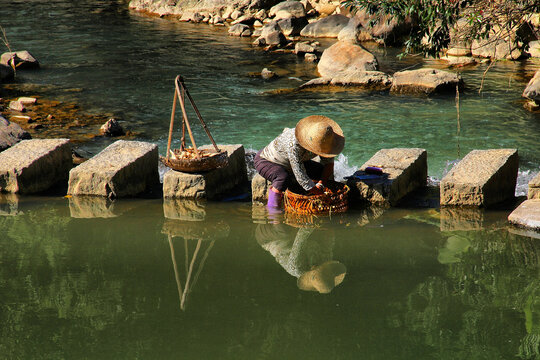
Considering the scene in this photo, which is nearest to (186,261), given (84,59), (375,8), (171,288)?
(171,288)

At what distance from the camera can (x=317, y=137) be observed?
21.4 feet

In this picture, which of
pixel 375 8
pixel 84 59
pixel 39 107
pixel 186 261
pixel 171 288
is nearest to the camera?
pixel 171 288

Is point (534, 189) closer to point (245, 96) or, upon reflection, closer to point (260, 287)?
point (260, 287)

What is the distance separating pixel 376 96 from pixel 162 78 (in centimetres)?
525

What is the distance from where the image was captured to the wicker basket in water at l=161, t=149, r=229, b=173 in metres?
7.15

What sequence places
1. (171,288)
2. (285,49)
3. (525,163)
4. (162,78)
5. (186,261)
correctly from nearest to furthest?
(171,288), (186,261), (525,163), (162,78), (285,49)

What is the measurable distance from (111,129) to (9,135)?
2.09 m

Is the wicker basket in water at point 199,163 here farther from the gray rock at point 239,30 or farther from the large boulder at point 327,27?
the gray rock at point 239,30

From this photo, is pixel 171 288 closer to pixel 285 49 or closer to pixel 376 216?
pixel 376 216

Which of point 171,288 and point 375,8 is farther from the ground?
point 375,8

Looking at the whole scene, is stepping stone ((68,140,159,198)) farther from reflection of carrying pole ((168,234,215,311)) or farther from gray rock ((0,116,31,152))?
gray rock ((0,116,31,152))

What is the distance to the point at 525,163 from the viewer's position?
937 cm

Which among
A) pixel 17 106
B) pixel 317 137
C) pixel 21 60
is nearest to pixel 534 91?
pixel 317 137

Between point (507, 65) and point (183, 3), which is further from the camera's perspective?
point (183, 3)
